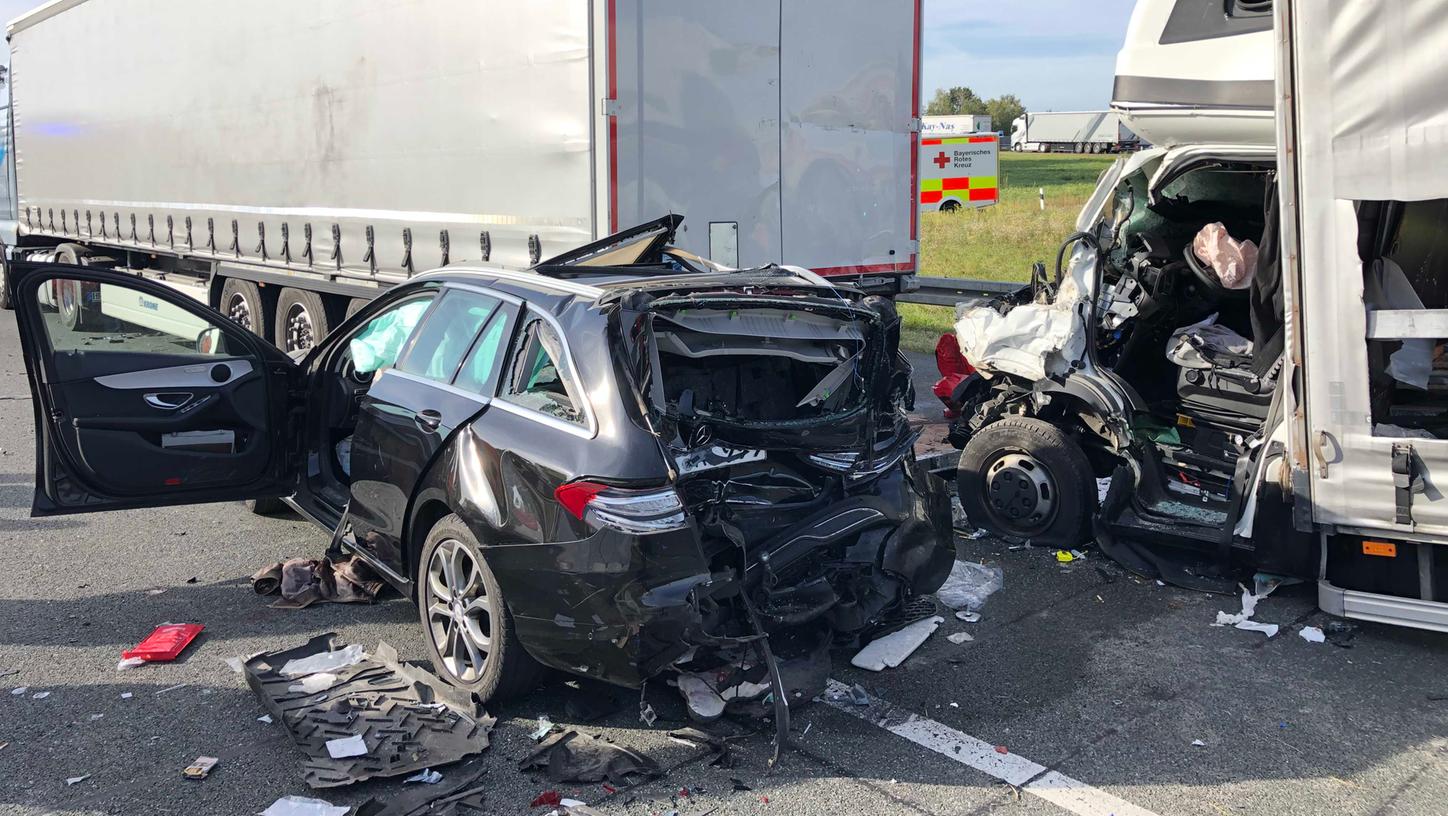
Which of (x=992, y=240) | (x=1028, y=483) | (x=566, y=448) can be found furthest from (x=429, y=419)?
(x=992, y=240)

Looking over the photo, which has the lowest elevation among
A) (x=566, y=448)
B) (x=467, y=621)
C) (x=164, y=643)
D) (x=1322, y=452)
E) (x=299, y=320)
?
(x=164, y=643)

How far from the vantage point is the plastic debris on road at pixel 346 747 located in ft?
12.5

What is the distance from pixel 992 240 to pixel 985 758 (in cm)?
1947

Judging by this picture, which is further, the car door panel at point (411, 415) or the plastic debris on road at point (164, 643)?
the plastic debris on road at point (164, 643)

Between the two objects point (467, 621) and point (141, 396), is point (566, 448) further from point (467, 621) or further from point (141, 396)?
point (141, 396)

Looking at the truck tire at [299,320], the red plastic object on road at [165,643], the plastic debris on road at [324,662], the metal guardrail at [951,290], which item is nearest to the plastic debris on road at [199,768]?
the plastic debris on road at [324,662]

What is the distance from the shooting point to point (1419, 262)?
17.6ft

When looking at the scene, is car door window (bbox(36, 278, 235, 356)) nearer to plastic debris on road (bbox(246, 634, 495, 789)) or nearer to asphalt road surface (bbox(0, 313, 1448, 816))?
asphalt road surface (bbox(0, 313, 1448, 816))

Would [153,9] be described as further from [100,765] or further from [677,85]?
[100,765]

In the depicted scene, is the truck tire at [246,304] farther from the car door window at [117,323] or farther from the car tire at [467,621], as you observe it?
the car tire at [467,621]

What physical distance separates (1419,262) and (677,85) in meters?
4.49

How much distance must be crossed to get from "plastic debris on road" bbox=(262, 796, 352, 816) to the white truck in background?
160ft

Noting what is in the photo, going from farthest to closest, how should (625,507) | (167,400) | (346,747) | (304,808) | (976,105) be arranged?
(976,105), (167,400), (346,747), (625,507), (304,808)

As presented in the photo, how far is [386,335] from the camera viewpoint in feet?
17.8
